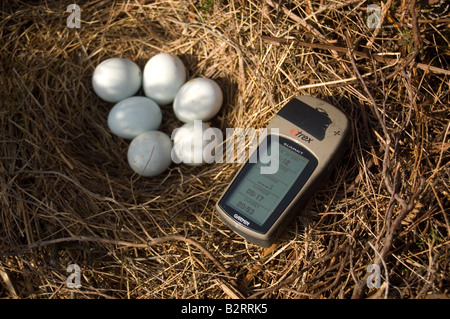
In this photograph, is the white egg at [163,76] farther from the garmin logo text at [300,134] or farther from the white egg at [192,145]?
the garmin logo text at [300,134]

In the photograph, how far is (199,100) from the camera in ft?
6.65

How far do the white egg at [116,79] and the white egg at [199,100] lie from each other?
23cm

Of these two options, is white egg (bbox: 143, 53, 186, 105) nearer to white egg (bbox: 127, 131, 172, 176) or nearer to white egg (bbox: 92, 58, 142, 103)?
white egg (bbox: 92, 58, 142, 103)

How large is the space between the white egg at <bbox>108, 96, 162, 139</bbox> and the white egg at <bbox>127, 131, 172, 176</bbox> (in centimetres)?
5

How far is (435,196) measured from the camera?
164 cm

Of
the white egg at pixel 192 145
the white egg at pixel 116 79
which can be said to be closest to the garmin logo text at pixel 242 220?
the white egg at pixel 192 145

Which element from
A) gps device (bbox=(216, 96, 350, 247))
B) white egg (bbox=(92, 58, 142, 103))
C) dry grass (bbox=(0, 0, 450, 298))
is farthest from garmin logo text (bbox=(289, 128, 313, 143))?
white egg (bbox=(92, 58, 142, 103))

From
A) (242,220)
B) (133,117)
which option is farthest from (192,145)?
(242,220)

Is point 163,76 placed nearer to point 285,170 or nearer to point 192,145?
point 192,145

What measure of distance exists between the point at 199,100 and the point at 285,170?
1.68ft

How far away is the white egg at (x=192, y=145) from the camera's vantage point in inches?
77.9

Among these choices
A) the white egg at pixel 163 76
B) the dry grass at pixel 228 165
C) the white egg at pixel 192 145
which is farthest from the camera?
the white egg at pixel 163 76

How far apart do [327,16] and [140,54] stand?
0.90 metres

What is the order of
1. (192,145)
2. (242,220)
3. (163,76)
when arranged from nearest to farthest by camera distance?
1. (242,220)
2. (192,145)
3. (163,76)
